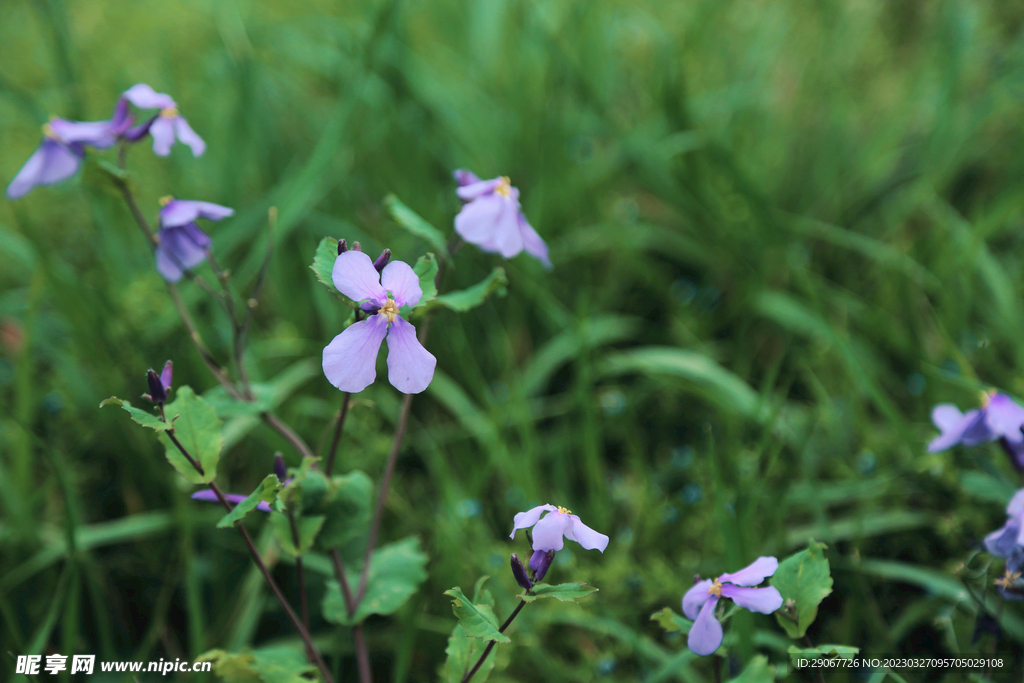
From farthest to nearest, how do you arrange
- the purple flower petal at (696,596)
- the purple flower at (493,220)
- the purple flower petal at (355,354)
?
the purple flower at (493,220)
the purple flower petal at (696,596)
the purple flower petal at (355,354)

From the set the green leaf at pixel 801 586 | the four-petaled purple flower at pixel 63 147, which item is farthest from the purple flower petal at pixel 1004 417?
the four-petaled purple flower at pixel 63 147

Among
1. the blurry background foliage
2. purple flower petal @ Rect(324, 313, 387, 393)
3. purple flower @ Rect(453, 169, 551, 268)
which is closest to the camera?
purple flower petal @ Rect(324, 313, 387, 393)

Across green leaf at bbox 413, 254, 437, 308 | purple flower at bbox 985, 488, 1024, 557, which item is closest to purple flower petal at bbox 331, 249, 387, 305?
green leaf at bbox 413, 254, 437, 308

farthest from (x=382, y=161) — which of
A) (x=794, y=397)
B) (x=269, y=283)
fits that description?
(x=794, y=397)

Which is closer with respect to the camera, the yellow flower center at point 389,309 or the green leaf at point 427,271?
the yellow flower center at point 389,309

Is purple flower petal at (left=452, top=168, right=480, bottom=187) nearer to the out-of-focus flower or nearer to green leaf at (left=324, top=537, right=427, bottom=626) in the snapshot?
→ the out-of-focus flower

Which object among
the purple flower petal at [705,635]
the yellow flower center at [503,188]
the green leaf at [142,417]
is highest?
the yellow flower center at [503,188]

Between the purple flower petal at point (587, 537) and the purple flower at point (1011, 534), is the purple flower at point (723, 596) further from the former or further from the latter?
the purple flower at point (1011, 534)

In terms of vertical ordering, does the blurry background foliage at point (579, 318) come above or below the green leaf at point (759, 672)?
above
